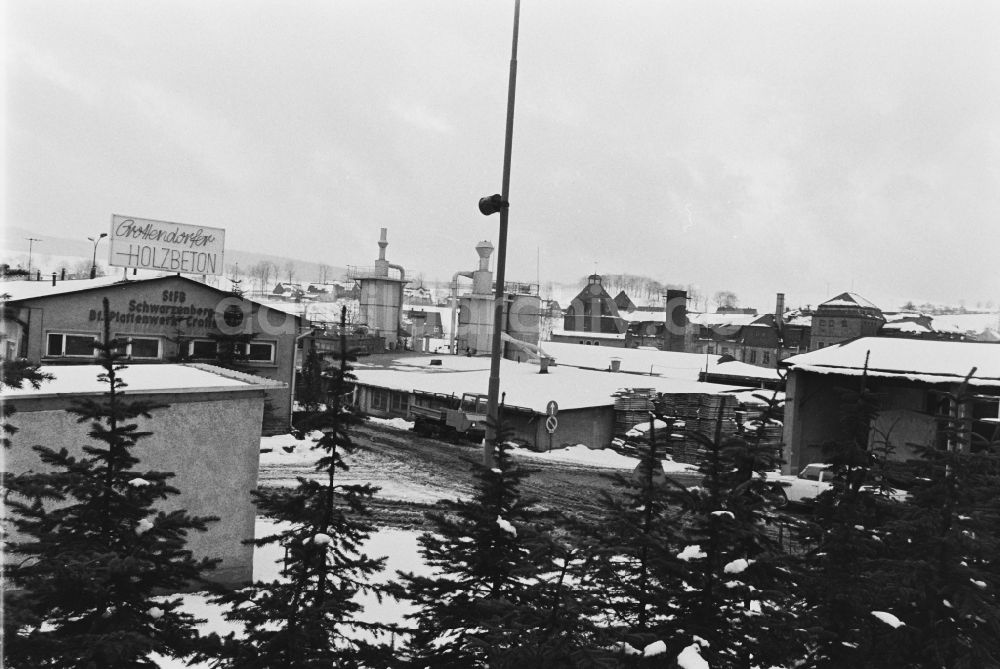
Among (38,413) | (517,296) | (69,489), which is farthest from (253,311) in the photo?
(517,296)

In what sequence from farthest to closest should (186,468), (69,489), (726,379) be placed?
(726,379), (186,468), (69,489)

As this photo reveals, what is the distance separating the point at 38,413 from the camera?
10.8m

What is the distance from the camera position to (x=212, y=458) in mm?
12445

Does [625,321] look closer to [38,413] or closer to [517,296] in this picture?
[517,296]

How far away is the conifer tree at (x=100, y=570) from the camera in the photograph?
4562 millimetres

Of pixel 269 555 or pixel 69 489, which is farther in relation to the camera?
pixel 269 555

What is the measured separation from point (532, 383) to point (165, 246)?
59.7 ft

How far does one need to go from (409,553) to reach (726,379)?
29.8 meters

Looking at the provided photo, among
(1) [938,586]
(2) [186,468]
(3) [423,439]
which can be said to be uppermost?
(1) [938,586]

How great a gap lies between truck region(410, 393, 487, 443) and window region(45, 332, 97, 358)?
13087mm

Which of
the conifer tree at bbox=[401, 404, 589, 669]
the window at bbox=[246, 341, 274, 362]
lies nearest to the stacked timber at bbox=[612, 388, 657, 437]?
the window at bbox=[246, 341, 274, 362]

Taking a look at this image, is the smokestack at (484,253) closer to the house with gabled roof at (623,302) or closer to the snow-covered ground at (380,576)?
the snow-covered ground at (380,576)

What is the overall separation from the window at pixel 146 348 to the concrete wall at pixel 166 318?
8.2 inches

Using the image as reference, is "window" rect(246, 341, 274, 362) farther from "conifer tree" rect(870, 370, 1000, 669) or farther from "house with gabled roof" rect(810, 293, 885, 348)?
"house with gabled roof" rect(810, 293, 885, 348)
